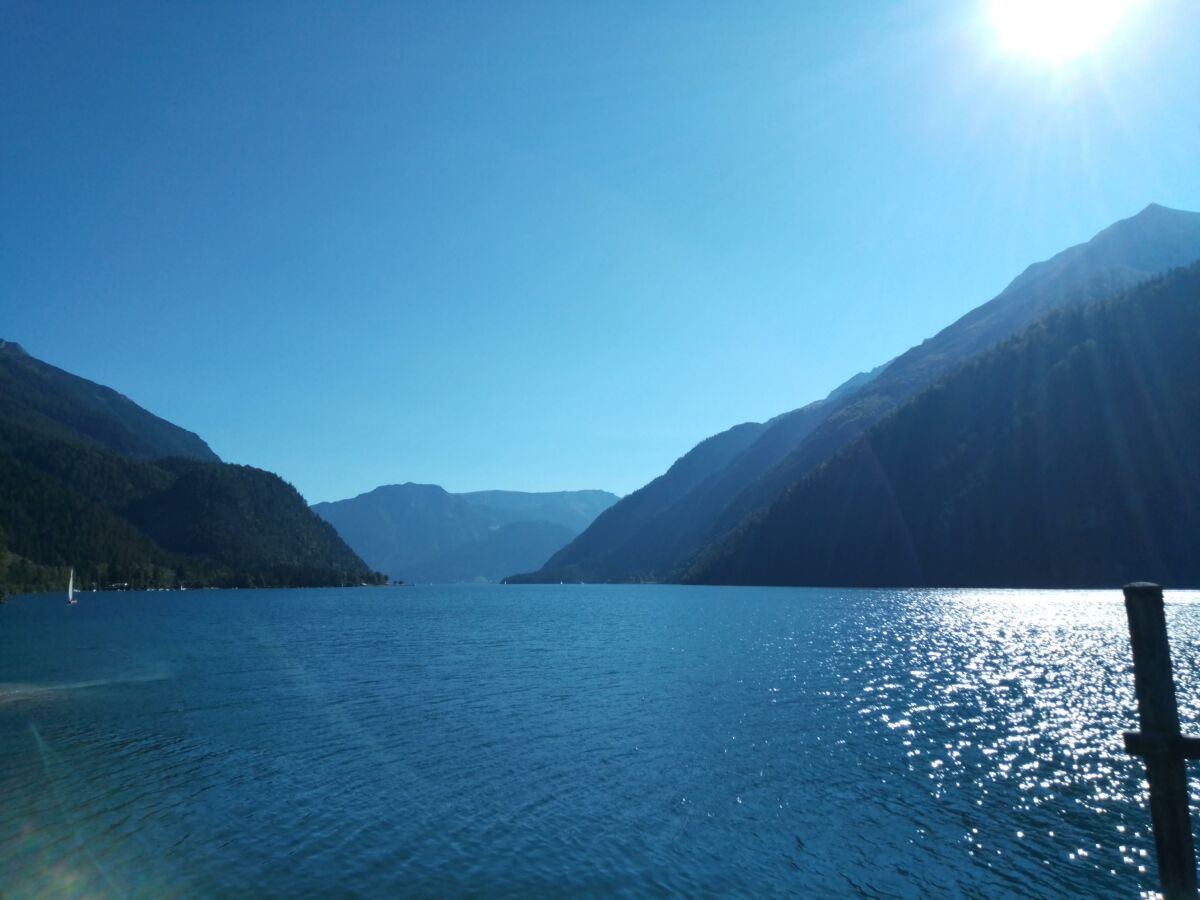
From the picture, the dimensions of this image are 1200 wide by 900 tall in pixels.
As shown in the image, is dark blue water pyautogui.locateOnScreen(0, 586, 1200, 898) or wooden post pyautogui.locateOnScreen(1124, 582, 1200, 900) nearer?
wooden post pyautogui.locateOnScreen(1124, 582, 1200, 900)

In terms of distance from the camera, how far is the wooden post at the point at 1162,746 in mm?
8984

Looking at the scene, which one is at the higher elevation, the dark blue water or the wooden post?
the wooden post

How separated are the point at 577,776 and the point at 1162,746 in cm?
2522

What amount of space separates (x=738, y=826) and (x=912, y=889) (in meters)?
6.06

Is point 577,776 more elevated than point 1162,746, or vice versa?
point 1162,746

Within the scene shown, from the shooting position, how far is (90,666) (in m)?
67.7

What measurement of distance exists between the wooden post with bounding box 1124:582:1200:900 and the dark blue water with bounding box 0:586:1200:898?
13.9 metres

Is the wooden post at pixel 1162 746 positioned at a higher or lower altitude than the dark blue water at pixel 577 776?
higher

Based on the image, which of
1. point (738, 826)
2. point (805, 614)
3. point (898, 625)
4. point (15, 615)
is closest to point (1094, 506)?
point (805, 614)

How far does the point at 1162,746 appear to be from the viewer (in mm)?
9102

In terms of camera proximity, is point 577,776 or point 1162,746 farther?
point 577,776

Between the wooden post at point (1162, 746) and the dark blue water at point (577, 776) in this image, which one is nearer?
the wooden post at point (1162, 746)

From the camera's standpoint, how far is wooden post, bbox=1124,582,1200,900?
8.98m

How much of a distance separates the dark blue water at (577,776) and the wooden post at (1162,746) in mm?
13867
